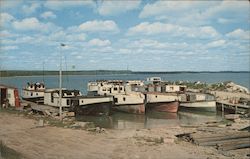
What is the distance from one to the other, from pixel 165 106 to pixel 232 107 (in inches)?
286

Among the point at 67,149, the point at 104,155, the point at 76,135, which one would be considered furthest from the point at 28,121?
the point at 104,155

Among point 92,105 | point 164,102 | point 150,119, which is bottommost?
point 150,119

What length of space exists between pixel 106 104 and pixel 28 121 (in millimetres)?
11566

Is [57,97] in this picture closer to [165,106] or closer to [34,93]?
[34,93]

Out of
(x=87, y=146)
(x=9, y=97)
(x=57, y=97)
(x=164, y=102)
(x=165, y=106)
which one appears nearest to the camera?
(x=87, y=146)

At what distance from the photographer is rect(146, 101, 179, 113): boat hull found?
36781 millimetres

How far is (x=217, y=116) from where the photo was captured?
34750 mm

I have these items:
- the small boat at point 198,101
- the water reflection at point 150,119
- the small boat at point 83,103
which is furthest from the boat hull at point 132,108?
the small boat at point 198,101

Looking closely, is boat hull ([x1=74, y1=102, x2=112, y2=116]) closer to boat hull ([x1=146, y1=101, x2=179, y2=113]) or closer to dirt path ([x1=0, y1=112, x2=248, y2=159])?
boat hull ([x1=146, y1=101, x2=179, y2=113])

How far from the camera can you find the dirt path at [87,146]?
1420cm

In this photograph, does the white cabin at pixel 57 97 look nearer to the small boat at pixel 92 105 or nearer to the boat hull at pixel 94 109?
the small boat at pixel 92 105

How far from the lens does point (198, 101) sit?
37719 millimetres

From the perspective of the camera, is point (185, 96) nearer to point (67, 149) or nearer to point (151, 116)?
point (151, 116)

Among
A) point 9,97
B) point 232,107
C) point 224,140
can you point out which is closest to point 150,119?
point 232,107
